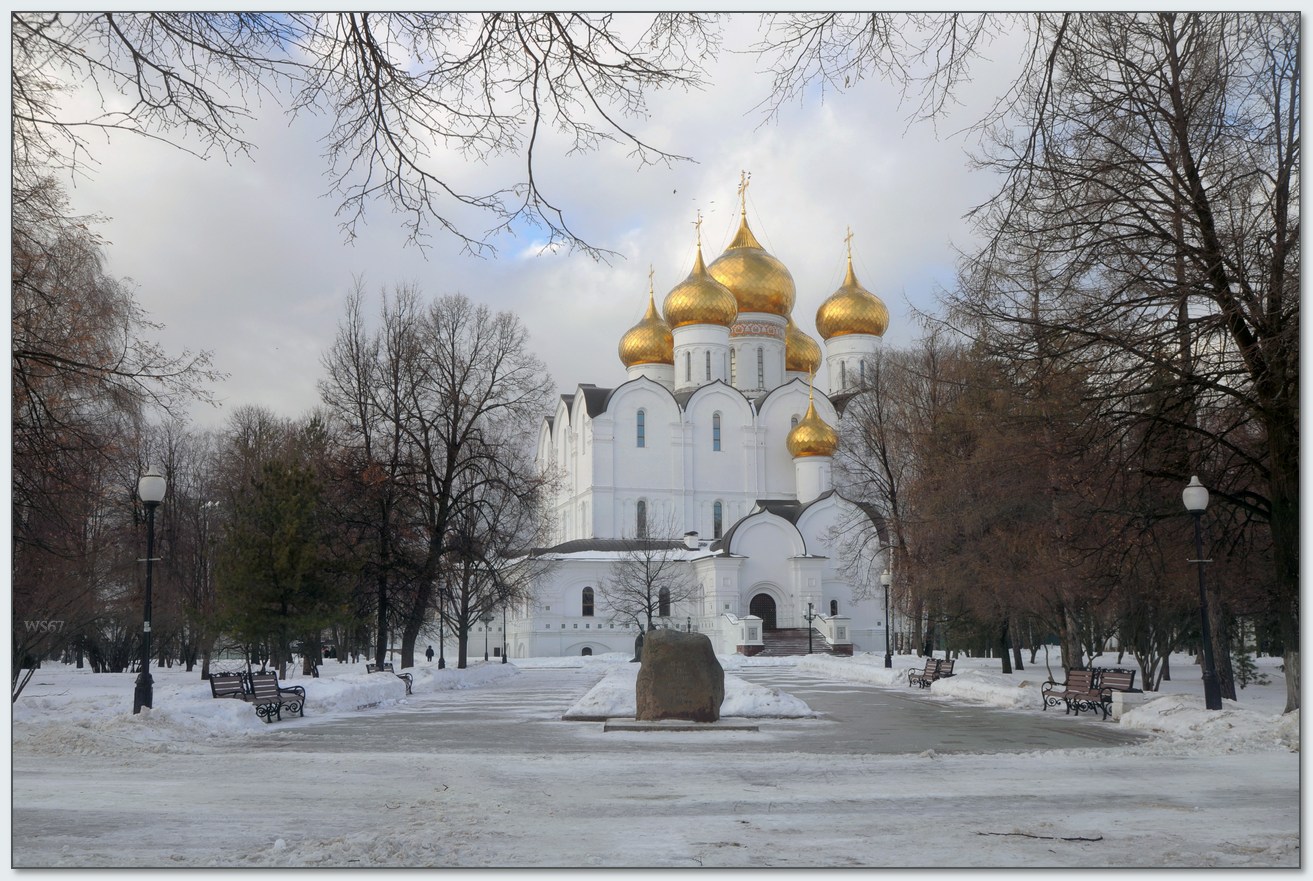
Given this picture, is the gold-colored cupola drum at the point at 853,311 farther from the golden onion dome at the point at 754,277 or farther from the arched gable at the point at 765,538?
the arched gable at the point at 765,538

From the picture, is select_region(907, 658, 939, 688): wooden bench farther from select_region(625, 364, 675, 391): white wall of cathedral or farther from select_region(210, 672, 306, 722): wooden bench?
select_region(625, 364, 675, 391): white wall of cathedral

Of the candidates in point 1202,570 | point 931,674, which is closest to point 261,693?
point 1202,570

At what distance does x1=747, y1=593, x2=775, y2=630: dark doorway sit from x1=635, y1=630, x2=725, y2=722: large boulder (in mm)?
37268

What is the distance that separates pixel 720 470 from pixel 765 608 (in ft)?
25.2

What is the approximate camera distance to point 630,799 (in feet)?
26.9

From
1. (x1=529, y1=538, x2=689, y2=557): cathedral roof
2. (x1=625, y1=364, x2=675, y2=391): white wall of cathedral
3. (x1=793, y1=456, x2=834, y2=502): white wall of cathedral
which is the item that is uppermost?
(x1=625, y1=364, x2=675, y2=391): white wall of cathedral

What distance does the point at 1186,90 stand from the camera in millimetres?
9781

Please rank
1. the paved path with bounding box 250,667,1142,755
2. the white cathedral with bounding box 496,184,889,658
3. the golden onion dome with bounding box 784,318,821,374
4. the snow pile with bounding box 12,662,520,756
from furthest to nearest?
1. the golden onion dome with bounding box 784,318,821,374
2. the white cathedral with bounding box 496,184,889,658
3. the paved path with bounding box 250,667,1142,755
4. the snow pile with bounding box 12,662,520,756

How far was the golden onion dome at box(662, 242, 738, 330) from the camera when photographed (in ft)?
183

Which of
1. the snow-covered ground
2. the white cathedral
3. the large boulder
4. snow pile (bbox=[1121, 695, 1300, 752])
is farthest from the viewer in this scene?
the white cathedral

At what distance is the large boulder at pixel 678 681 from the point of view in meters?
14.2

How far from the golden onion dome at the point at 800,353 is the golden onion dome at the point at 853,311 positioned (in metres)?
1.65

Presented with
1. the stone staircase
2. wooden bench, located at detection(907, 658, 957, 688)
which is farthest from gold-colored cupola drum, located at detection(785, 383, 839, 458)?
wooden bench, located at detection(907, 658, 957, 688)

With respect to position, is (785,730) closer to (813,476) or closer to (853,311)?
(813,476)
